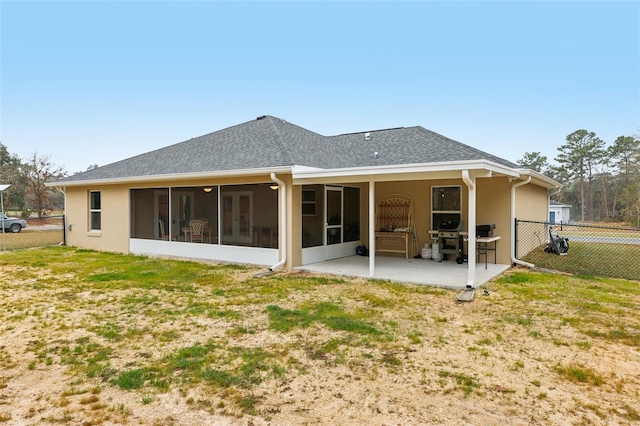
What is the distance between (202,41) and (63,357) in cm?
1503

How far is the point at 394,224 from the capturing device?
1047 centimetres

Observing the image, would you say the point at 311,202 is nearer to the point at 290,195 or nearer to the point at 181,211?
the point at 290,195

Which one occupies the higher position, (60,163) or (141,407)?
(60,163)

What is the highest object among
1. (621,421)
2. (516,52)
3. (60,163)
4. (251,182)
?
(516,52)

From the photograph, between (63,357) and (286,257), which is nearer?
(63,357)

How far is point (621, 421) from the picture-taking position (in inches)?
105

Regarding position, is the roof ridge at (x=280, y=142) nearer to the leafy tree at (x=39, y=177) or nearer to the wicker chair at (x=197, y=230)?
the wicker chair at (x=197, y=230)

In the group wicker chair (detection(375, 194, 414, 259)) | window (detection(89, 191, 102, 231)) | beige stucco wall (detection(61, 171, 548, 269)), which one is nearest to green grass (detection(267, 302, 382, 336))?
beige stucco wall (detection(61, 171, 548, 269))

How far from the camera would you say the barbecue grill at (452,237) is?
356 inches

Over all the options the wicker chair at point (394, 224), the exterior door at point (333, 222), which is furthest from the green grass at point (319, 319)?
the wicker chair at point (394, 224)

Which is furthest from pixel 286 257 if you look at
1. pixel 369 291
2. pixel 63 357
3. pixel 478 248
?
pixel 63 357

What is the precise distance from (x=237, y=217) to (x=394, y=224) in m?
4.25

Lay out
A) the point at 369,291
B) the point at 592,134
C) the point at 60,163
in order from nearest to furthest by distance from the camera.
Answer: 1. the point at 369,291
2. the point at 60,163
3. the point at 592,134

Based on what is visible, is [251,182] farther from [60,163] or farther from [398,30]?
[60,163]
